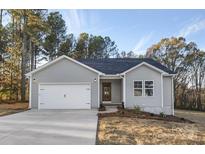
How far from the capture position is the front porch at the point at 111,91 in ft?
71.2

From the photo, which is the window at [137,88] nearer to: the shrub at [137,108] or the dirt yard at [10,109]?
the shrub at [137,108]

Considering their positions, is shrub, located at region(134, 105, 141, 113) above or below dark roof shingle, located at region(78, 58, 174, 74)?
below

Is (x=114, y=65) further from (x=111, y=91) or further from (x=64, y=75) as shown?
(x=64, y=75)

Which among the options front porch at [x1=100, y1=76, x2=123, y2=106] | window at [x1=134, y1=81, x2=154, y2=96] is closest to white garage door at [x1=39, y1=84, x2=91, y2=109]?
front porch at [x1=100, y1=76, x2=123, y2=106]

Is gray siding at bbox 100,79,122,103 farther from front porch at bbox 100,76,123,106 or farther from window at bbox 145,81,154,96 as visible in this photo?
window at bbox 145,81,154,96

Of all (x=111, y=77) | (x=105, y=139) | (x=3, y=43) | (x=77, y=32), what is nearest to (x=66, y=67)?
(x=111, y=77)

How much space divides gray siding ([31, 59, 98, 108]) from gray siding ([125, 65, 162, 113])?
241 cm

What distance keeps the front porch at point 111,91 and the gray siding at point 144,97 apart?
212 centimetres

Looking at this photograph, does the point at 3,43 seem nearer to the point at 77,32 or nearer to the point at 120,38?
the point at 77,32

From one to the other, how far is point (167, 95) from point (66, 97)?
7330 millimetres

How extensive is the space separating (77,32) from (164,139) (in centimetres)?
3135

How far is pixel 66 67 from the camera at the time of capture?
64.6ft

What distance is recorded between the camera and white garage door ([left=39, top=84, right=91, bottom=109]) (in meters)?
19.5

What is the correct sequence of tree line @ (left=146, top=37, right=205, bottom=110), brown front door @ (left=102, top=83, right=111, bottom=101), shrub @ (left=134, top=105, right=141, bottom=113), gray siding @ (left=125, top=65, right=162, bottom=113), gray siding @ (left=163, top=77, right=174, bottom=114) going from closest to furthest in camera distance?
shrub @ (left=134, top=105, right=141, bottom=113) → gray siding @ (left=125, top=65, right=162, bottom=113) → gray siding @ (left=163, top=77, right=174, bottom=114) → brown front door @ (left=102, top=83, right=111, bottom=101) → tree line @ (left=146, top=37, right=205, bottom=110)
